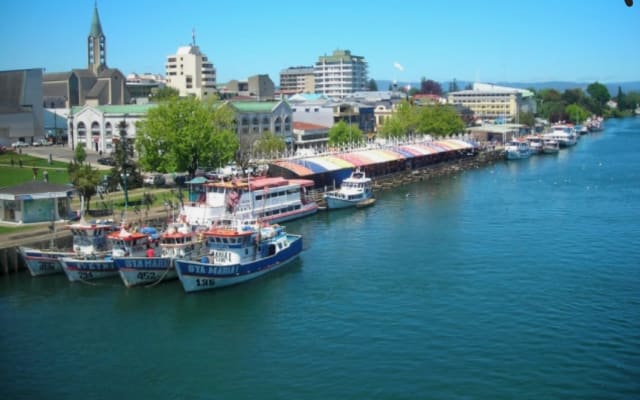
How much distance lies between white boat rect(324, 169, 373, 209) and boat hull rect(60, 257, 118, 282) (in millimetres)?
18293

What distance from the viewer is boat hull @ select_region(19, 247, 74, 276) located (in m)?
29.0

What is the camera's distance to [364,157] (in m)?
56.8

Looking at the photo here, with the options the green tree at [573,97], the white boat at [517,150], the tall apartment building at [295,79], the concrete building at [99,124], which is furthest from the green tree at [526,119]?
the concrete building at [99,124]

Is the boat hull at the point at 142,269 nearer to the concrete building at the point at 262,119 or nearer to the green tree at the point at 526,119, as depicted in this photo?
the concrete building at the point at 262,119

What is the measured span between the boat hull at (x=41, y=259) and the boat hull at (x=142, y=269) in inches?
112

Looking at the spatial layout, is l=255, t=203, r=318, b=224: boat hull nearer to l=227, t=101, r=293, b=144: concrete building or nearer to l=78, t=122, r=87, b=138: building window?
l=227, t=101, r=293, b=144: concrete building

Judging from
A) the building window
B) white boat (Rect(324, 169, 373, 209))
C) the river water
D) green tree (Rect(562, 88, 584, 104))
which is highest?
green tree (Rect(562, 88, 584, 104))

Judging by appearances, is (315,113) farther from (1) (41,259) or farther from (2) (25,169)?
(1) (41,259)

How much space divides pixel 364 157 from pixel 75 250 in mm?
30635

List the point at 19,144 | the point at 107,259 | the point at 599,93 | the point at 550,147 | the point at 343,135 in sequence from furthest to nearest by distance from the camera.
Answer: the point at 599,93 < the point at 550,147 < the point at 343,135 < the point at 19,144 < the point at 107,259

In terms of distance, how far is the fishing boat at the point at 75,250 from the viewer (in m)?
29.0

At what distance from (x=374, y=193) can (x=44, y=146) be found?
32403mm

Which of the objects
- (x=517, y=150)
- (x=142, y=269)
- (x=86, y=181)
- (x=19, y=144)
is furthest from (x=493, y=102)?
(x=142, y=269)

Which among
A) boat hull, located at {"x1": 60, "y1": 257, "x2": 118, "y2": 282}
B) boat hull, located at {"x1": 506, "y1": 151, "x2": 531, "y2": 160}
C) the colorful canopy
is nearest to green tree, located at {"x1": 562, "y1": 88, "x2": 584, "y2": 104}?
boat hull, located at {"x1": 506, "y1": 151, "x2": 531, "y2": 160}
